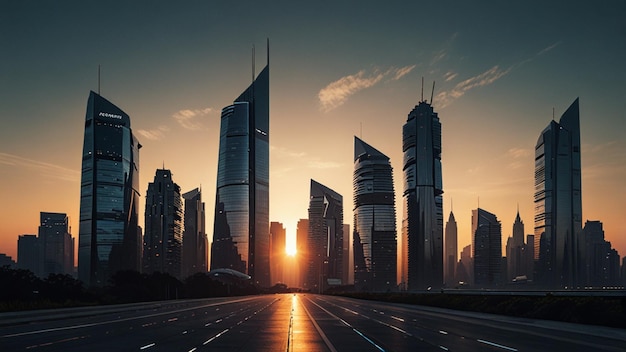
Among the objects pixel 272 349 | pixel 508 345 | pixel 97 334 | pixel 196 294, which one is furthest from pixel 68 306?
pixel 196 294

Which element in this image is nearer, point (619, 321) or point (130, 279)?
point (619, 321)

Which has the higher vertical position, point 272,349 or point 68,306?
point 272,349

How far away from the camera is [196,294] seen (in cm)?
16162

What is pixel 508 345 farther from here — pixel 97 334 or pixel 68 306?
pixel 68 306

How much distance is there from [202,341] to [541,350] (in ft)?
52.0

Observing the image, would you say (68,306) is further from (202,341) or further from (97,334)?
(202,341)

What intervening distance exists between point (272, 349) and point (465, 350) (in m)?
8.35

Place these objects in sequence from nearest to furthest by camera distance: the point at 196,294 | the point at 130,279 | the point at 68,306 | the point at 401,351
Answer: the point at 401,351, the point at 68,306, the point at 130,279, the point at 196,294

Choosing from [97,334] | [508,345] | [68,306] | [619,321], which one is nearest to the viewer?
[508,345]

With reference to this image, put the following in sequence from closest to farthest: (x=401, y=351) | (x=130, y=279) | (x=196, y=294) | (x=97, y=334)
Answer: (x=401, y=351)
(x=97, y=334)
(x=130, y=279)
(x=196, y=294)

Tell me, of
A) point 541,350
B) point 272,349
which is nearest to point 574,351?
point 541,350

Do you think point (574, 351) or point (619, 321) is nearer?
point (574, 351)

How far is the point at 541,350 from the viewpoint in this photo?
2553 centimetres

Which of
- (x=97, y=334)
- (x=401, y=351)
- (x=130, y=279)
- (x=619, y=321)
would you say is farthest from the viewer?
(x=130, y=279)
